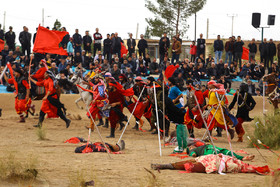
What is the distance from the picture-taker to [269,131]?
1240cm

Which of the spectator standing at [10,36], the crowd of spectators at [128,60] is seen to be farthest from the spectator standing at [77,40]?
the spectator standing at [10,36]

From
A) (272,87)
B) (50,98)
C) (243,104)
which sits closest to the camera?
(243,104)

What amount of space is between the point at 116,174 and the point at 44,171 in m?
1.14

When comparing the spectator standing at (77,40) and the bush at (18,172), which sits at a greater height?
the spectator standing at (77,40)

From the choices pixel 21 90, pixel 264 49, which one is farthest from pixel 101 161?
pixel 264 49

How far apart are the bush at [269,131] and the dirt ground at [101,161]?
589 mm

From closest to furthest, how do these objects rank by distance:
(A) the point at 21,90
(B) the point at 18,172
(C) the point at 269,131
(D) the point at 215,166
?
(B) the point at 18,172, (D) the point at 215,166, (C) the point at 269,131, (A) the point at 21,90

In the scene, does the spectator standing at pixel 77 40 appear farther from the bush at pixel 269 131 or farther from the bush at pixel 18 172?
the bush at pixel 18 172

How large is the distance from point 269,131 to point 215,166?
4.77m

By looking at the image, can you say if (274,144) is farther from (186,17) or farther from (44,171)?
(186,17)

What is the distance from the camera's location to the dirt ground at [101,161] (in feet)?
23.8

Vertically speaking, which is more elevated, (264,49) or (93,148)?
(264,49)

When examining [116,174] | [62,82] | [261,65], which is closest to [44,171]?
[116,174]

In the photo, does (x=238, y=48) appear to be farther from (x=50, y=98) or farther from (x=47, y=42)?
(x=50, y=98)
